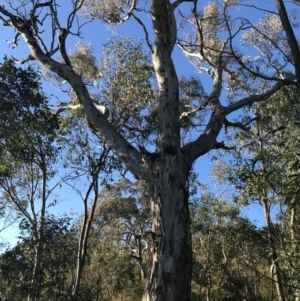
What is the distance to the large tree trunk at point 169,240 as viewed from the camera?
3.53 meters

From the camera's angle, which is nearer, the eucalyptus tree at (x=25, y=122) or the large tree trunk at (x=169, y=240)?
the large tree trunk at (x=169, y=240)

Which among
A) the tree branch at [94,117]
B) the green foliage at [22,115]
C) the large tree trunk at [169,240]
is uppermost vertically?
the green foliage at [22,115]

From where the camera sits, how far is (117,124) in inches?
344

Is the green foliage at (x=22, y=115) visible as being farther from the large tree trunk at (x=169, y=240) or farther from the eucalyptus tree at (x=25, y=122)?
the large tree trunk at (x=169, y=240)

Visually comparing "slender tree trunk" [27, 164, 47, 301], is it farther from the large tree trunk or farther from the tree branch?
the large tree trunk

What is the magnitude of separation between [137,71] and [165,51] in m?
3.76

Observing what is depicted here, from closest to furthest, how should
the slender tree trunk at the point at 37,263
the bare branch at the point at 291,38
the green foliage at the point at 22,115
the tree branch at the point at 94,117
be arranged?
1. the bare branch at the point at 291,38
2. the tree branch at the point at 94,117
3. the slender tree trunk at the point at 37,263
4. the green foliage at the point at 22,115

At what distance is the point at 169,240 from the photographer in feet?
12.1

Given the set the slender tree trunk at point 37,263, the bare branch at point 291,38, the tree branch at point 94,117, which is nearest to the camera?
the bare branch at point 291,38

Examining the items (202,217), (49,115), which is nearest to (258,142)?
(202,217)

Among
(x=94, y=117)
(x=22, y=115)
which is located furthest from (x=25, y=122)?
(x=94, y=117)

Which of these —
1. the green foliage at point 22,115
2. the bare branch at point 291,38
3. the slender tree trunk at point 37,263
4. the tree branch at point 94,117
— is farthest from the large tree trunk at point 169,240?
the green foliage at point 22,115

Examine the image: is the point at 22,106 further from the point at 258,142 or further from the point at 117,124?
the point at 258,142

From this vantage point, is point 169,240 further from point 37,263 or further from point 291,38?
point 37,263
